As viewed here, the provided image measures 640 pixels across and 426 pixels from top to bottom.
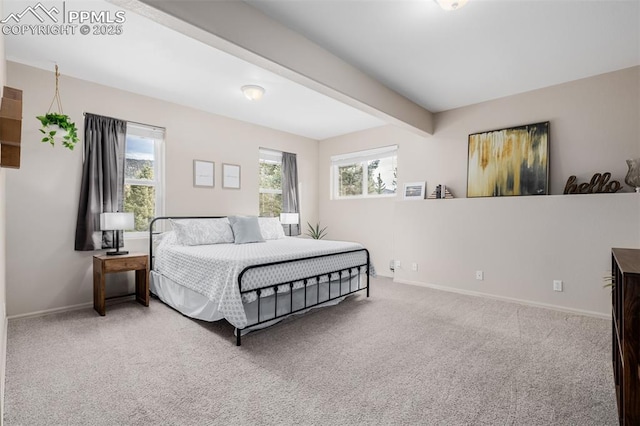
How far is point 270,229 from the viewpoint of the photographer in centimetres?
489

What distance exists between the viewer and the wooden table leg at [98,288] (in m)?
3.33

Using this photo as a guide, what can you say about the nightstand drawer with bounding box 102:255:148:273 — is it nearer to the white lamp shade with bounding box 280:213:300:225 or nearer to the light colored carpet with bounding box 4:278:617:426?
the light colored carpet with bounding box 4:278:617:426

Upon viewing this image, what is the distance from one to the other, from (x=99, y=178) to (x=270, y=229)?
7.51ft

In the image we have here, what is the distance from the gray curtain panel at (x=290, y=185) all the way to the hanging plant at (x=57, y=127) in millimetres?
3135

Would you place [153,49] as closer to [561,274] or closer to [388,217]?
[388,217]

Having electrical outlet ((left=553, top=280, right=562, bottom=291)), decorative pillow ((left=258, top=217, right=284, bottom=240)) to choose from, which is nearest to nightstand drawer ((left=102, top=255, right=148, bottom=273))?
decorative pillow ((left=258, top=217, right=284, bottom=240))

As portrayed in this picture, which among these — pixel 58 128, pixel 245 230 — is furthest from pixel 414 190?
pixel 58 128

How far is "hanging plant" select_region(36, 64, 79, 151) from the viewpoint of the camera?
3.16 meters

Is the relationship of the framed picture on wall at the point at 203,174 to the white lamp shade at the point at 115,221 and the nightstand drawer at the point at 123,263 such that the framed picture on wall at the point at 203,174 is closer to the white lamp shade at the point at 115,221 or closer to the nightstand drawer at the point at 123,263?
the white lamp shade at the point at 115,221

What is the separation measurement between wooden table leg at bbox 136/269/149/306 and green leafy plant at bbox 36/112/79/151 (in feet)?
5.12

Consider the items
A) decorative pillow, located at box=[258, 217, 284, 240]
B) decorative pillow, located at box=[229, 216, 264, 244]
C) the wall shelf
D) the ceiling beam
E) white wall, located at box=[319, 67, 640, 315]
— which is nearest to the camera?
the wall shelf

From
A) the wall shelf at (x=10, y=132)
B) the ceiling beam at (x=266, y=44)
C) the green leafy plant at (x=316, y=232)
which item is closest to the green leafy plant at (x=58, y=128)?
the ceiling beam at (x=266, y=44)

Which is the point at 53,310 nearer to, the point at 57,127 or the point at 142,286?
the point at 142,286

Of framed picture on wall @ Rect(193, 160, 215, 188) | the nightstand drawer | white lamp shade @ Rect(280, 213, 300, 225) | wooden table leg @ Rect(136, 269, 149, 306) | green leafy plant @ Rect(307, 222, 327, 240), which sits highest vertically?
framed picture on wall @ Rect(193, 160, 215, 188)
